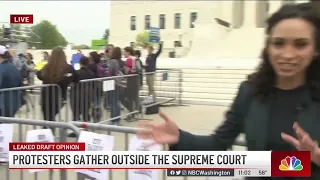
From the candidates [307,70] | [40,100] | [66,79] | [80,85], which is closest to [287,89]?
[307,70]

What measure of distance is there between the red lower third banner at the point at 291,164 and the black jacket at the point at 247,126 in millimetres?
45

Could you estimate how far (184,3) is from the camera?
74375mm

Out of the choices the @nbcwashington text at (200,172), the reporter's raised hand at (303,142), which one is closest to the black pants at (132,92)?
the @nbcwashington text at (200,172)

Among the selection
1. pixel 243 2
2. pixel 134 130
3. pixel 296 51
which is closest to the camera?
pixel 296 51

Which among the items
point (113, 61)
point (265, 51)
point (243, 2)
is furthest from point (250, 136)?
point (243, 2)

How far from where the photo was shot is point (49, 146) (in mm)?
3375

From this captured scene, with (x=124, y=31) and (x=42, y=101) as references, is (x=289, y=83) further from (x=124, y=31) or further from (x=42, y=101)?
(x=124, y=31)

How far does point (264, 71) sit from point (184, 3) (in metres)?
74.1

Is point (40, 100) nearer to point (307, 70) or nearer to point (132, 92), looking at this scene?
point (132, 92)

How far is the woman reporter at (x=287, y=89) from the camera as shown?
1.84 metres

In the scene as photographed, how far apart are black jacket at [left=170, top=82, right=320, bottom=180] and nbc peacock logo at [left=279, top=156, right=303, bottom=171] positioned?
68mm

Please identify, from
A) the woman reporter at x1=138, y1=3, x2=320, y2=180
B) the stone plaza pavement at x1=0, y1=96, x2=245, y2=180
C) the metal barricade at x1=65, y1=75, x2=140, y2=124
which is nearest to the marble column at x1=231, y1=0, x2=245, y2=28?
the stone plaza pavement at x1=0, y1=96, x2=245, y2=180

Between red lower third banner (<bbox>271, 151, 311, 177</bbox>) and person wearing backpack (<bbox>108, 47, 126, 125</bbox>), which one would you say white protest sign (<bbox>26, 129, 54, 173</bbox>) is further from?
person wearing backpack (<bbox>108, 47, 126, 125</bbox>)

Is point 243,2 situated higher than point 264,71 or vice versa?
point 243,2
